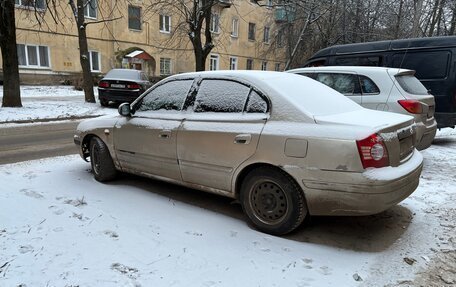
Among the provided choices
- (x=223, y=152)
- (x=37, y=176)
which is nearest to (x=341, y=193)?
(x=223, y=152)

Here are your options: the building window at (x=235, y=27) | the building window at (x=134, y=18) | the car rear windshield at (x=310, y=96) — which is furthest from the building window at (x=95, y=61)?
the car rear windshield at (x=310, y=96)

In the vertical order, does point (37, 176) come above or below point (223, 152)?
below

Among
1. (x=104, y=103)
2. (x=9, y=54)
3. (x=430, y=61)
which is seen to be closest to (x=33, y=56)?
(x=104, y=103)

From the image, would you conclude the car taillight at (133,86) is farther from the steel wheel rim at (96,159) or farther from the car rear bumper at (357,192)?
the car rear bumper at (357,192)

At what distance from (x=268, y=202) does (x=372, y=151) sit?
1.09m

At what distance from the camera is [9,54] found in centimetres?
1239

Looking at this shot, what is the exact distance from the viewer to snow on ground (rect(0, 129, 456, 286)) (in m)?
2.84

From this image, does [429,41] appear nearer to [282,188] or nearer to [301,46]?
[282,188]

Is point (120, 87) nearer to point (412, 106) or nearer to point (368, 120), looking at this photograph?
point (412, 106)

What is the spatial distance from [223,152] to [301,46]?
69.8 ft

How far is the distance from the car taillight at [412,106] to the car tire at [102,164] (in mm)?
4623

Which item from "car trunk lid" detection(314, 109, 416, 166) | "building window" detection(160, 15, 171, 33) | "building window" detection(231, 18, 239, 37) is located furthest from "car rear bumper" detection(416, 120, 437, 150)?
"building window" detection(231, 18, 239, 37)

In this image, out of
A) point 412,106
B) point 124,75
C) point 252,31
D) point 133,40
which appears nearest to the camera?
point 412,106

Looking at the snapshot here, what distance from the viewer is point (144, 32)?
2802 cm
